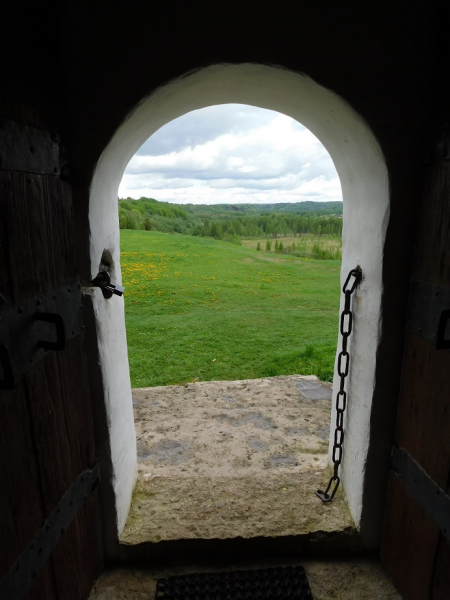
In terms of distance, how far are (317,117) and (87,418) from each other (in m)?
1.86

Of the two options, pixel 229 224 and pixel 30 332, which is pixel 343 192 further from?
pixel 229 224

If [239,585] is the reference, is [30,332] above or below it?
above

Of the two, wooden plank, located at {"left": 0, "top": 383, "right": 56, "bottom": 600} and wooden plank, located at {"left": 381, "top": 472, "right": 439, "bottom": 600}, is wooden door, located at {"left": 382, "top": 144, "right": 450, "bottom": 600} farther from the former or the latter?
wooden plank, located at {"left": 0, "top": 383, "right": 56, "bottom": 600}

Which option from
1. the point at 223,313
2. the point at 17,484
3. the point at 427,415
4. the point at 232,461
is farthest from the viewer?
the point at 223,313

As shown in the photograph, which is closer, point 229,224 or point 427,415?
point 427,415

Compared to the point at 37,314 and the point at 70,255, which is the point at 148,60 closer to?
the point at 70,255

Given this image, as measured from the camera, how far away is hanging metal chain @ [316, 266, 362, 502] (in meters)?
2.10

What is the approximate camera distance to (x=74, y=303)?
165cm

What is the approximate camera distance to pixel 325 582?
6.67 ft

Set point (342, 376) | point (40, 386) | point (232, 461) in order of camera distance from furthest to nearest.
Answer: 1. point (232, 461)
2. point (342, 376)
3. point (40, 386)

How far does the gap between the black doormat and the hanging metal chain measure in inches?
18.5

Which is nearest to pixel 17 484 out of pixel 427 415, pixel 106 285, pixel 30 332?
pixel 30 332

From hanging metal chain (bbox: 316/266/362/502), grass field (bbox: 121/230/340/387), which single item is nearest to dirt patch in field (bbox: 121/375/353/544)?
hanging metal chain (bbox: 316/266/362/502)

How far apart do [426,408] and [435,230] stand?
76 cm
